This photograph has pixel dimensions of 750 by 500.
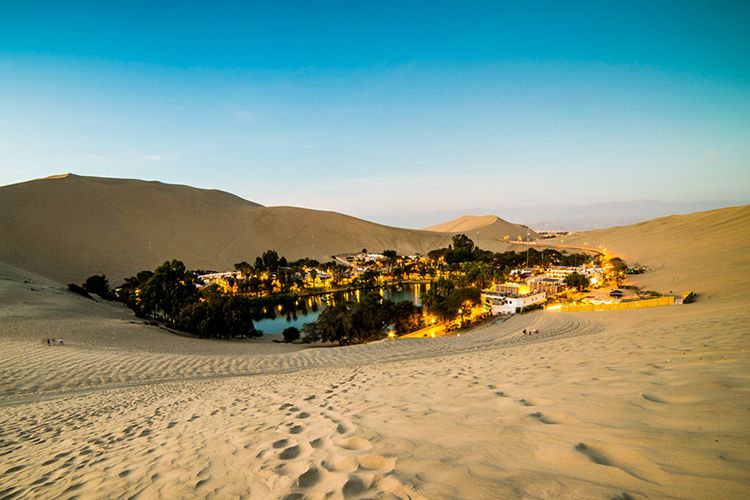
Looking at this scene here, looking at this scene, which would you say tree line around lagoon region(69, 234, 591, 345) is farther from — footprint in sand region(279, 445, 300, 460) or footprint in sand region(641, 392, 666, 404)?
footprint in sand region(641, 392, 666, 404)

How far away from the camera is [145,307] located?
29.0 metres

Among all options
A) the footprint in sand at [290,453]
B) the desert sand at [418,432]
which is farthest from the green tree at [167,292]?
the footprint in sand at [290,453]

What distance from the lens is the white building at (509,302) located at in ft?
107

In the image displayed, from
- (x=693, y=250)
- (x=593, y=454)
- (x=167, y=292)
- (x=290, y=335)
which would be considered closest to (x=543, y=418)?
(x=593, y=454)

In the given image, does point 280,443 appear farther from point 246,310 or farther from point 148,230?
point 148,230

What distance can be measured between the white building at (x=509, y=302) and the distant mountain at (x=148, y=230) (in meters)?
57.6

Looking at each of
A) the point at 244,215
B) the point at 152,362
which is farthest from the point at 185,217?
the point at 152,362

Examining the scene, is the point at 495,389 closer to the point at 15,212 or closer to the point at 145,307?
the point at 145,307

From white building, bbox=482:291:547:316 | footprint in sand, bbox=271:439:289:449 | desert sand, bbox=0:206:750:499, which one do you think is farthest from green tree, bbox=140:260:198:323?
footprint in sand, bbox=271:439:289:449

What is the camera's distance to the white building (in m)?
32.5

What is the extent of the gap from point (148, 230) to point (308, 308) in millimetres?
61743

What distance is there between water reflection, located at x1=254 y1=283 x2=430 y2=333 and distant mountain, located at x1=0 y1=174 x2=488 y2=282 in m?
33.6

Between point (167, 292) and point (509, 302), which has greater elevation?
point (167, 292)

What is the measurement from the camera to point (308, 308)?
4647 cm
